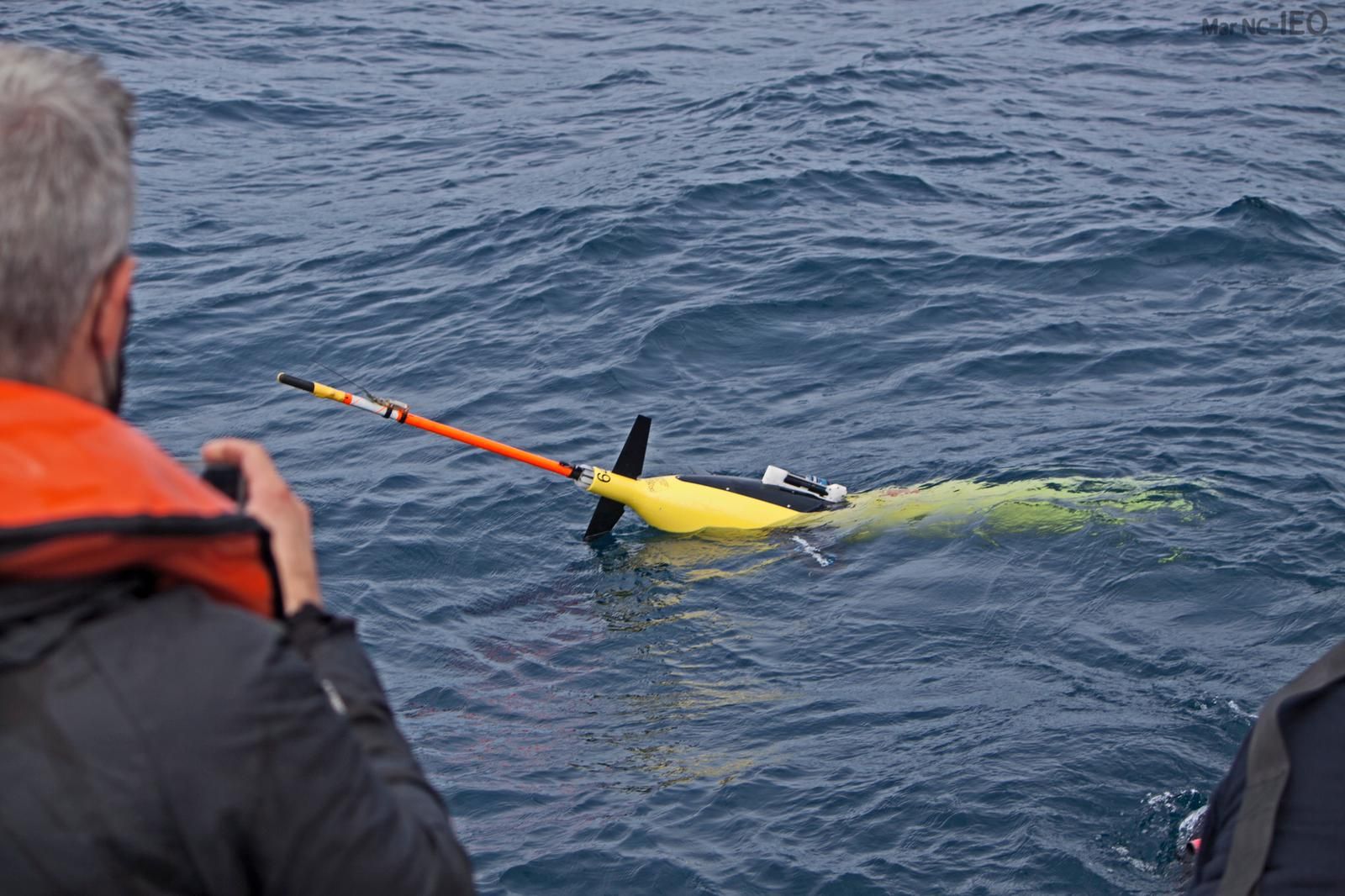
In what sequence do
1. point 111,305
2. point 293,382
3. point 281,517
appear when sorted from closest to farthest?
point 111,305, point 281,517, point 293,382

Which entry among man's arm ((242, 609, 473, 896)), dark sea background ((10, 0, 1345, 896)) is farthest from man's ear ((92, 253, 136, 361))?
dark sea background ((10, 0, 1345, 896))

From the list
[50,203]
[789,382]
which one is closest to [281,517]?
[50,203]

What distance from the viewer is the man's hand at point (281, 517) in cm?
148

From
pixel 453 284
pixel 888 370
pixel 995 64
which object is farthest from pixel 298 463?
pixel 995 64

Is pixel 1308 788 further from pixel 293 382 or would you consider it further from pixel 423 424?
pixel 423 424

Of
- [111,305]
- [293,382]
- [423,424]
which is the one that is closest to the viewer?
[111,305]

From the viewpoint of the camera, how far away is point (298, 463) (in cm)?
1015

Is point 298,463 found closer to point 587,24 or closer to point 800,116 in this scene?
point 800,116

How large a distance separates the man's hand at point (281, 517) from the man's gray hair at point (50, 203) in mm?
233

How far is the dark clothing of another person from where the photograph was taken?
1.85 m

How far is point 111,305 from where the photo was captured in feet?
4.43

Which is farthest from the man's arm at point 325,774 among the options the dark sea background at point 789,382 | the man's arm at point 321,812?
the dark sea background at point 789,382

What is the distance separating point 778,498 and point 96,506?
7724mm

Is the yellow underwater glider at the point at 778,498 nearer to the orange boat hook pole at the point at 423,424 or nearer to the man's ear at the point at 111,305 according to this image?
the orange boat hook pole at the point at 423,424
